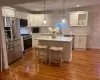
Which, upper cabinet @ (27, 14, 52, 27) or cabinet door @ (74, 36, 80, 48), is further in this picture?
upper cabinet @ (27, 14, 52, 27)

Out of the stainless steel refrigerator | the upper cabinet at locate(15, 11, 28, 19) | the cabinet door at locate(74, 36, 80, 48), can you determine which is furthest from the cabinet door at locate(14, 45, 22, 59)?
the cabinet door at locate(74, 36, 80, 48)

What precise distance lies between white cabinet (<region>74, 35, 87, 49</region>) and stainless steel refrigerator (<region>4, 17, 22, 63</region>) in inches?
134

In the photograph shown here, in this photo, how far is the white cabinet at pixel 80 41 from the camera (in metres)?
6.05

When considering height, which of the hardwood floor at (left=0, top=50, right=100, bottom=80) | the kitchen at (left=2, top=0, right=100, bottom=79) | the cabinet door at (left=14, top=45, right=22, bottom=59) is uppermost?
the kitchen at (left=2, top=0, right=100, bottom=79)

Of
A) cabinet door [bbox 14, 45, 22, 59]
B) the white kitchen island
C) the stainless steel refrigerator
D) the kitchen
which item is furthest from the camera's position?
the kitchen

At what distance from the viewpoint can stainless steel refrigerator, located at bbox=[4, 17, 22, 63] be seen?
12.6 feet

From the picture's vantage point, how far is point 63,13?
6.71m

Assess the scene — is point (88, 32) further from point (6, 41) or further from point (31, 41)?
point (6, 41)

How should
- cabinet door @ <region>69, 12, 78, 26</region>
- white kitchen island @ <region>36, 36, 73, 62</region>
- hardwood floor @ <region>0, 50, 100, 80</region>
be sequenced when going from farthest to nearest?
cabinet door @ <region>69, 12, 78, 26</region>, white kitchen island @ <region>36, 36, 73, 62</region>, hardwood floor @ <region>0, 50, 100, 80</region>

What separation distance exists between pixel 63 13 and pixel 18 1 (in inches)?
163

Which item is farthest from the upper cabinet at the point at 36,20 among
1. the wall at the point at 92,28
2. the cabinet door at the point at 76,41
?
the cabinet door at the point at 76,41

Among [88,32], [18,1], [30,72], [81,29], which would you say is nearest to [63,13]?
[81,29]

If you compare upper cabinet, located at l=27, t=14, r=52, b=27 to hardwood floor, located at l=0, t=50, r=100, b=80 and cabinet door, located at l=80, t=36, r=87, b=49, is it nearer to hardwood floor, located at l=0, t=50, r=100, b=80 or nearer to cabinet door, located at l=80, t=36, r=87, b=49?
cabinet door, located at l=80, t=36, r=87, b=49

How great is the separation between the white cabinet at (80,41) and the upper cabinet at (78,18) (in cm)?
80
